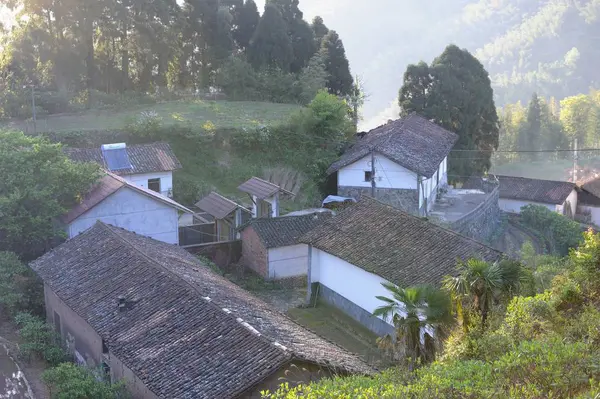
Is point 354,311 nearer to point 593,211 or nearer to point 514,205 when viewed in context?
point 514,205

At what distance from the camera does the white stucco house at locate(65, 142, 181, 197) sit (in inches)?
1144

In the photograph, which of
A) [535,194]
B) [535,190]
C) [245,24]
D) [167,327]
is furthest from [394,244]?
[245,24]

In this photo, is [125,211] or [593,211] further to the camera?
[593,211]

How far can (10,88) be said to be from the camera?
1405 inches

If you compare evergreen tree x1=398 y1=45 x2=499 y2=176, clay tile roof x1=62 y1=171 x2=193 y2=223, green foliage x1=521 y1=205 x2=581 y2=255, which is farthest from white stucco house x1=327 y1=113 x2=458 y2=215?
clay tile roof x1=62 y1=171 x2=193 y2=223

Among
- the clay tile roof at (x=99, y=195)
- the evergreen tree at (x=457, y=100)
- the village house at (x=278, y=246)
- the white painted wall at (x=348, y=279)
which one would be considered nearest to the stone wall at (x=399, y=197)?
the village house at (x=278, y=246)

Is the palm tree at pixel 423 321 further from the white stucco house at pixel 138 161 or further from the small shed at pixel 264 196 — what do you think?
the white stucco house at pixel 138 161

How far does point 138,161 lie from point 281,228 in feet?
28.0

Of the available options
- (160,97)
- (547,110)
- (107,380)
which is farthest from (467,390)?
(547,110)

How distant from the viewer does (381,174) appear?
104ft

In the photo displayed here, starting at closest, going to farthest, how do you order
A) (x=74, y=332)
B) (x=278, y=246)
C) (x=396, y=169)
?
(x=74, y=332), (x=278, y=246), (x=396, y=169)

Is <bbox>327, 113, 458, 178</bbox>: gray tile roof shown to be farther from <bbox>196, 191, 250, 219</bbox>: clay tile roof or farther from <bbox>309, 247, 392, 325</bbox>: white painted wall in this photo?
<bbox>309, 247, 392, 325</bbox>: white painted wall

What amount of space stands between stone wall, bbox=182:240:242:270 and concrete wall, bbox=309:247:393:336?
4.99 metres

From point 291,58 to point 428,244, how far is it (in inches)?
1153
